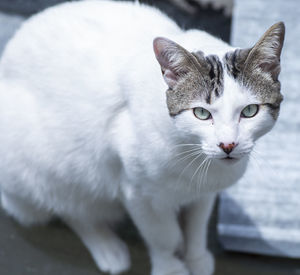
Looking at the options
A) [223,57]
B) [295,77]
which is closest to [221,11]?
[295,77]

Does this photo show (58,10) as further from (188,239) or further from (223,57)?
(188,239)

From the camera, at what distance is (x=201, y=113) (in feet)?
4.40

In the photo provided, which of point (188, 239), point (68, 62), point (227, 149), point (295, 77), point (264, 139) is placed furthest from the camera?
point (295, 77)

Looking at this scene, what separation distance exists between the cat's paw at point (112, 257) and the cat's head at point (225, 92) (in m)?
0.88

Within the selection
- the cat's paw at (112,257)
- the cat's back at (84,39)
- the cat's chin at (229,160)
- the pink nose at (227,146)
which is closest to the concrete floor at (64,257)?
the cat's paw at (112,257)

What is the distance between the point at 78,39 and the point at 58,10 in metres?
0.20

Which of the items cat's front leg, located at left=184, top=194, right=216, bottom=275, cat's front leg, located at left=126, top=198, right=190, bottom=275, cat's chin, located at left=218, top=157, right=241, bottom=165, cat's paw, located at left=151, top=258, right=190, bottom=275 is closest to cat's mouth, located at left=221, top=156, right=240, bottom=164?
cat's chin, located at left=218, top=157, right=241, bottom=165

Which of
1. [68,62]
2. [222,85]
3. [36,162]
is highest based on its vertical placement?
[222,85]

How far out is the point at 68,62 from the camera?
1.76m

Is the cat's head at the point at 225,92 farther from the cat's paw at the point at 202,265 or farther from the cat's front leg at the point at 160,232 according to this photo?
the cat's paw at the point at 202,265

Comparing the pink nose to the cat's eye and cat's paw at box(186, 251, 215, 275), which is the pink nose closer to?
the cat's eye

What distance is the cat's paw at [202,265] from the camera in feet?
6.60

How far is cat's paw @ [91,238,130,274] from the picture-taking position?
205 centimetres

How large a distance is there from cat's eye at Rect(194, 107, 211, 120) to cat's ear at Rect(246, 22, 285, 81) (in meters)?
0.17
